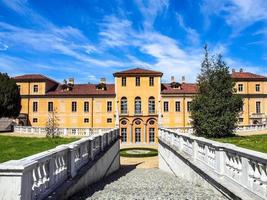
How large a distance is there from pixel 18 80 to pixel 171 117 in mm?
24839

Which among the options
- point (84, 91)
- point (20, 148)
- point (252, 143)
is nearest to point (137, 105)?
point (84, 91)

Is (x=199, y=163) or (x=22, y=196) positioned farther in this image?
(x=199, y=163)

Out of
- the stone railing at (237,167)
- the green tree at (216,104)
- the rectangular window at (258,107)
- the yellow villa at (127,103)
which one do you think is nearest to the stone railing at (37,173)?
the stone railing at (237,167)

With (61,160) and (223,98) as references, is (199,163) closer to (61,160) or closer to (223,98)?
(61,160)

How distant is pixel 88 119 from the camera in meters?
48.7

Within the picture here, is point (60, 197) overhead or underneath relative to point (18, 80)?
underneath

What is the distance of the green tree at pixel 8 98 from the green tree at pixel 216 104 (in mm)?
27072

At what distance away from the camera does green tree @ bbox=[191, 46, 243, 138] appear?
77.3 feet

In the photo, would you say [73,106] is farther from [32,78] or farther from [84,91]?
[32,78]

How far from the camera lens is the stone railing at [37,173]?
3779 mm

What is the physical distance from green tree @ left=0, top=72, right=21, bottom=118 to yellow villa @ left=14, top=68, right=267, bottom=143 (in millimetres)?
5353

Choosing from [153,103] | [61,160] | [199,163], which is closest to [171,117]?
[153,103]

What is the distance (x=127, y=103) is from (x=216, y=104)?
24.5m

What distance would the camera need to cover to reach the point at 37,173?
4926 millimetres
